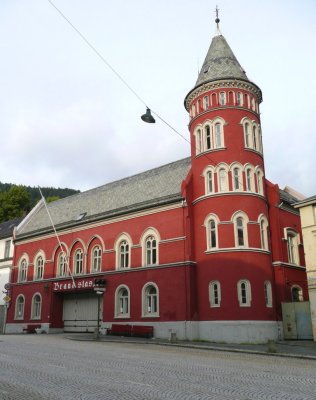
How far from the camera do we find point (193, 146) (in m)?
31.8

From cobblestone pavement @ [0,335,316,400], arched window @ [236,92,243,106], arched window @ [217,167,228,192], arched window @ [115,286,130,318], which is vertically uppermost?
arched window @ [236,92,243,106]

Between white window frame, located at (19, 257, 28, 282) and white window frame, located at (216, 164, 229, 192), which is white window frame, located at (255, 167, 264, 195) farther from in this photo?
white window frame, located at (19, 257, 28, 282)

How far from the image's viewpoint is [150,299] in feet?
99.4

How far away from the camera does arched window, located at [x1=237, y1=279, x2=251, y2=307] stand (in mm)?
26453

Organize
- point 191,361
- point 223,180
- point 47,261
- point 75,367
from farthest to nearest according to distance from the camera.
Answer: point 47,261, point 223,180, point 191,361, point 75,367

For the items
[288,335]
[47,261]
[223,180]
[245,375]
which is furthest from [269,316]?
[47,261]

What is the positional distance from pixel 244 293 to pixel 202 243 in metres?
4.29

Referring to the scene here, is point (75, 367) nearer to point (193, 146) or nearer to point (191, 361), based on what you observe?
point (191, 361)

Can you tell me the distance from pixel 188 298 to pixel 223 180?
8.27 m

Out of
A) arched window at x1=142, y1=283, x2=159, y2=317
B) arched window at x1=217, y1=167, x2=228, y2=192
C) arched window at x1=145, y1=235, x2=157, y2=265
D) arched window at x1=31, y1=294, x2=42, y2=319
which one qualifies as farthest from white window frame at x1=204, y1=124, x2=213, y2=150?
arched window at x1=31, y1=294, x2=42, y2=319

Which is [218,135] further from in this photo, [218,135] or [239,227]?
[239,227]

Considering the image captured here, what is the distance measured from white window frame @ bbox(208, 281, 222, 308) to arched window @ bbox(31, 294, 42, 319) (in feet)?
57.6

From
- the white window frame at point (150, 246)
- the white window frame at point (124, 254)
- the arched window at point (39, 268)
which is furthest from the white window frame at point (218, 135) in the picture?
the arched window at point (39, 268)

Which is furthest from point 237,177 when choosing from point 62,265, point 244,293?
point 62,265
